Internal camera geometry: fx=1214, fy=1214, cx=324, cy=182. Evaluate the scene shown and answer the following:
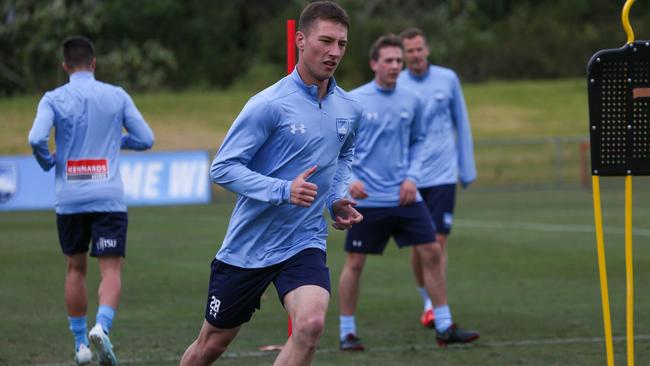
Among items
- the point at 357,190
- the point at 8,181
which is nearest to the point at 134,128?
the point at 357,190

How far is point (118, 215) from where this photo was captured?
916 cm

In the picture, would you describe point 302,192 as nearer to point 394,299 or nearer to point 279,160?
point 279,160

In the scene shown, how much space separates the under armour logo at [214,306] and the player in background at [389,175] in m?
3.57

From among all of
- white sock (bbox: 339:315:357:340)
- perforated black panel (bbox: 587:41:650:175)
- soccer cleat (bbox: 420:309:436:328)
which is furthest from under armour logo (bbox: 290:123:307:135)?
soccer cleat (bbox: 420:309:436:328)

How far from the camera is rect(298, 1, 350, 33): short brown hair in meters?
6.33

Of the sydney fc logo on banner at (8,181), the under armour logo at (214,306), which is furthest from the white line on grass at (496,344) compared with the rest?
the sydney fc logo on banner at (8,181)

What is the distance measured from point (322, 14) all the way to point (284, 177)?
88 cm

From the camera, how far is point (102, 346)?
27.6ft

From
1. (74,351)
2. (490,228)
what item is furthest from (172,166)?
(74,351)

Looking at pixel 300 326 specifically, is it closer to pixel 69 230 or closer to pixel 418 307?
pixel 69 230

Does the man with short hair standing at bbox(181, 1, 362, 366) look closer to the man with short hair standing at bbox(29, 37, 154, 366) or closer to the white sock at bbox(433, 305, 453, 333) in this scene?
the man with short hair standing at bbox(29, 37, 154, 366)

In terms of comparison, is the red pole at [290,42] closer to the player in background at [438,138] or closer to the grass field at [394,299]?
the grass field at [394,299]

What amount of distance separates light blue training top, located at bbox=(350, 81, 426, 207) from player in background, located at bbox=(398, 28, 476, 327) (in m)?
1.03

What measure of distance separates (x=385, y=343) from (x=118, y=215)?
7.75 ft
